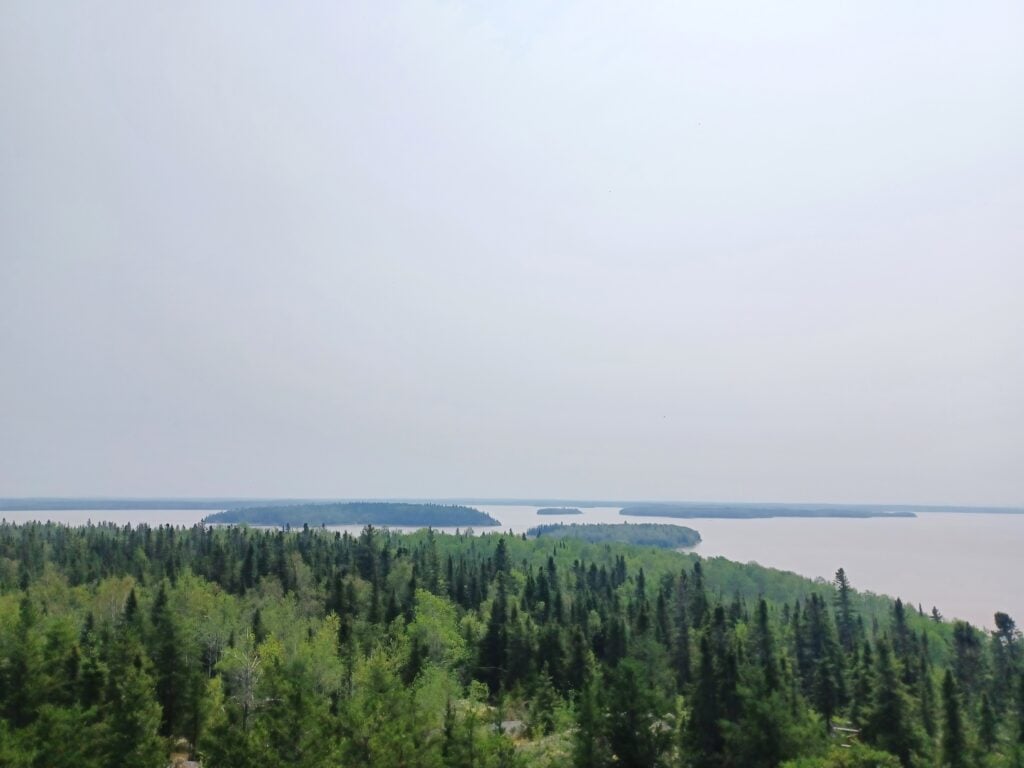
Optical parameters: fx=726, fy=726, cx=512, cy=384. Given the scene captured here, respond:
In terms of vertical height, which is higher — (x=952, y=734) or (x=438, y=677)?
(x=952, y=734)

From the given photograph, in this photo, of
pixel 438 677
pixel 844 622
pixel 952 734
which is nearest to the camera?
pixel 952 734

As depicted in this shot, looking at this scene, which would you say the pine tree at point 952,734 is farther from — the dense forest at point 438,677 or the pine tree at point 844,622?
the pine tree at point 844,622

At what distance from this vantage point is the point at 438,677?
65438mm

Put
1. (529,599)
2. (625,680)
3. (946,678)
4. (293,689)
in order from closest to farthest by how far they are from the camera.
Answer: (293,689) < (625,680) < (946,678) < (529,599)

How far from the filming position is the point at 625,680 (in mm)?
45906

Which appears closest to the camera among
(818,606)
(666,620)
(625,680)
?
(625,680)

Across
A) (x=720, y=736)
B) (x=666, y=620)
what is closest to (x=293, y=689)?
(x=720, y=736)

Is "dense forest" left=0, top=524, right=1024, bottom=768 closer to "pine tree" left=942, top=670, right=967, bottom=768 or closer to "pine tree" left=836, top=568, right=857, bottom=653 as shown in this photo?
"pine tree" left=942, top=670, right=967, bottom=768

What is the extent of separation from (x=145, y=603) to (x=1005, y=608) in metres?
175

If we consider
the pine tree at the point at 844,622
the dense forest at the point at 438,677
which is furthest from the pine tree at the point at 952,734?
the pine tree at the point at 844,622

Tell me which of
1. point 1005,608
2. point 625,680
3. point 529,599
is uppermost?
point 625,680

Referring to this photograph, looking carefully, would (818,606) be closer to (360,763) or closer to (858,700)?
(858,700)

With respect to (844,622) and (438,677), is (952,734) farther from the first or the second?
(844,622)

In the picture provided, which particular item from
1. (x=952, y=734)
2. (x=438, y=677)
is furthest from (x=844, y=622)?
(x=438, y=677)
